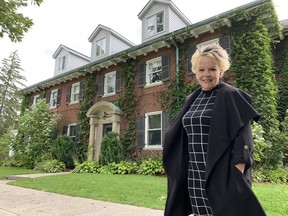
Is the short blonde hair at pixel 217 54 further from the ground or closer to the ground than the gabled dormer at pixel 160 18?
closer to the ground

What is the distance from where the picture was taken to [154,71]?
1238 cm

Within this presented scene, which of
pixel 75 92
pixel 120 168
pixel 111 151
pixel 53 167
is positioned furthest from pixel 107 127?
pixel 75 92

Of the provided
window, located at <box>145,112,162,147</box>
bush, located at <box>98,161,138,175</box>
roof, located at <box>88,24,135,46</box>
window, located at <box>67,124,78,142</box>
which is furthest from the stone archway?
roof, located at <box>88,24,135,46</box>

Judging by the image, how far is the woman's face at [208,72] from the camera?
1816mm

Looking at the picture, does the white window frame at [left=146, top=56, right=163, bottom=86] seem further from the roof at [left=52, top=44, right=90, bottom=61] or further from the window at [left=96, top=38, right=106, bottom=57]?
the roof at [left=52, top=44, right=90, bottom=61]

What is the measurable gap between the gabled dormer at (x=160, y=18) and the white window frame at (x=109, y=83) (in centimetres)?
280

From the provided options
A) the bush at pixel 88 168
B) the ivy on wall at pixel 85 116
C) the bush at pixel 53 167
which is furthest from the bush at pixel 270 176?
the ivy on wall at pixel 85 116

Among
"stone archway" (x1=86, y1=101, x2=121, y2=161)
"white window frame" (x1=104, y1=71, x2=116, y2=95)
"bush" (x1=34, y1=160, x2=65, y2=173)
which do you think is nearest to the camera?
"bush" (x1=34, y1=160, x2=65, y2=173)

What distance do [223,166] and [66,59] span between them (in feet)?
65.9

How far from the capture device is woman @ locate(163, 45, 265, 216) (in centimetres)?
144

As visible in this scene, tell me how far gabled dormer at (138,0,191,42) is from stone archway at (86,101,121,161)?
15.2 ft

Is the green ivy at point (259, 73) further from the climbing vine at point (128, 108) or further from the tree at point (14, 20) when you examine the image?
the tree at point (14, 20)

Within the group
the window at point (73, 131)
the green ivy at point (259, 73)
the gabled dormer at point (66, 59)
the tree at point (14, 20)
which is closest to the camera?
the tree at point (14, 20)

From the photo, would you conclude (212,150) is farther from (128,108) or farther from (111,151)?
(128,108)
